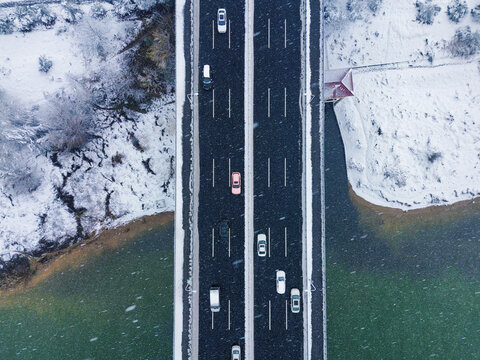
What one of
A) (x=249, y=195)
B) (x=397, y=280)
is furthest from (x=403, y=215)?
(x=249, y=195)

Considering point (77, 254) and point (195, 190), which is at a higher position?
point (195, 190)

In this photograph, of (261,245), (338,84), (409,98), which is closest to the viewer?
(261,245)

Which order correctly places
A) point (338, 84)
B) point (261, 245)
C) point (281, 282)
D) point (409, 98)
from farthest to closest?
1. point (409, 98)
2. point (338, 84)
3. point (261, 245)
4. point (281, 282)

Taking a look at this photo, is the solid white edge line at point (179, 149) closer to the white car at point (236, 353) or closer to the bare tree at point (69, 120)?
the white car at point (236, 353)

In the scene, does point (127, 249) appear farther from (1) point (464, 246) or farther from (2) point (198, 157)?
(1) point (464, 246)

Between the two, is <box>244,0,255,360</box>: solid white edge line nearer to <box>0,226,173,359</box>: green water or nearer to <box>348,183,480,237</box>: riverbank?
<box>0,226,173,359</box>: green water

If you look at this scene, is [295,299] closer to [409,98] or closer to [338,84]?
[338,84]

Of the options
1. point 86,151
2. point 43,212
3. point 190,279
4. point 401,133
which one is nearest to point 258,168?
point 190,279
